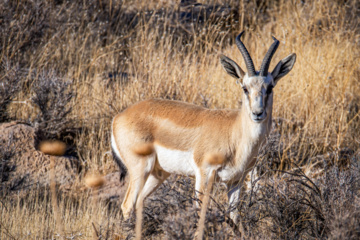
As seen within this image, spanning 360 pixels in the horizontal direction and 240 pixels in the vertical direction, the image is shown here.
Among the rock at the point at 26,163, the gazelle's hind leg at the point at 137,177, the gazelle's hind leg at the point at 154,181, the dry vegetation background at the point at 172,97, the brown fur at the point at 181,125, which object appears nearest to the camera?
the dry vegetation background at the point at 172,97

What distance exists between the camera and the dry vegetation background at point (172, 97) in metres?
4.30

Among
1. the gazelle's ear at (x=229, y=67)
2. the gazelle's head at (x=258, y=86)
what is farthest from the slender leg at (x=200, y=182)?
the gazelle's ear at (x=229, y=67)

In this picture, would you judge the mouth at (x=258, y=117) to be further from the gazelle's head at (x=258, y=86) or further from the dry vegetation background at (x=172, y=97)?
the dry vegetation background at (x=172, y=97)

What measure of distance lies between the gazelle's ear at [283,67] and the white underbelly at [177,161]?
1.25 metres

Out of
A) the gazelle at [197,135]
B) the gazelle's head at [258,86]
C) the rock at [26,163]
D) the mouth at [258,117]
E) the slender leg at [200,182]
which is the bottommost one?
the rock at [26,163]

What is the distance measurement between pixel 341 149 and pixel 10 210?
14.9 ft

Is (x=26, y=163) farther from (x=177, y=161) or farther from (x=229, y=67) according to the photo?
(x=229, y=67)

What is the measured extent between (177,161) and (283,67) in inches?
62.3

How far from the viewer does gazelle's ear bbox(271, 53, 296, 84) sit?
5.05 meters

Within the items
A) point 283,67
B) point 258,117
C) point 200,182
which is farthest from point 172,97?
point 258,117

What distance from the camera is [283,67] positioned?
5.20 m

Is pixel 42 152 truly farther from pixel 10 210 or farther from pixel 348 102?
pixel 348 102

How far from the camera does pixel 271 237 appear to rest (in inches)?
169

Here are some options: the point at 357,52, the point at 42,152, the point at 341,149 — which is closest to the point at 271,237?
the point at 341,149
